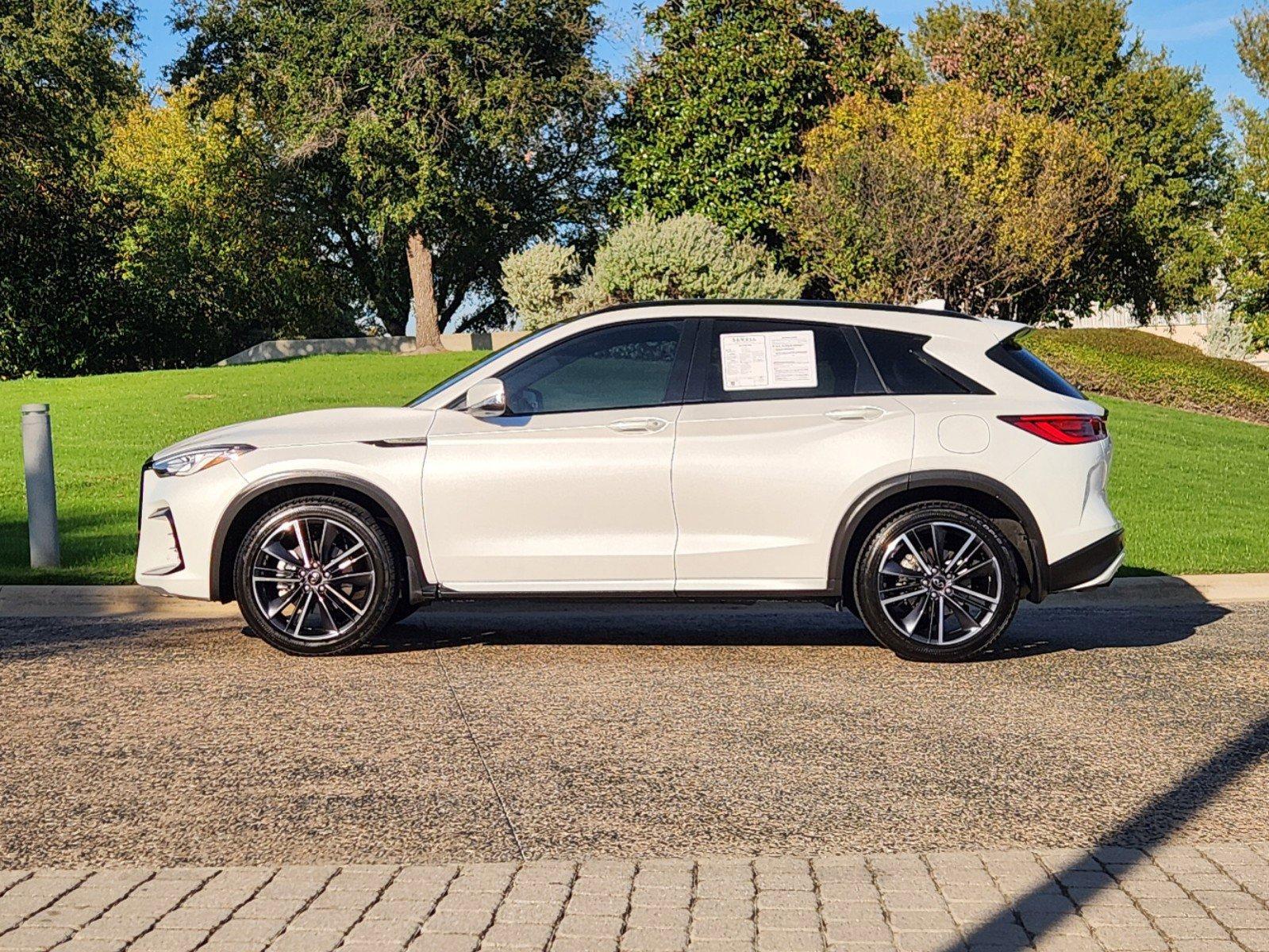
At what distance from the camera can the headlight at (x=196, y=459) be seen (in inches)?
309

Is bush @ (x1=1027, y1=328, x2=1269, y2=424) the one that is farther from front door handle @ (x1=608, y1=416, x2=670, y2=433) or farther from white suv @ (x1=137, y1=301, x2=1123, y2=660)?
front door handle @ (x1=608, y1=416, x2=670, y2=433)

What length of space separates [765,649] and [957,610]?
1109mm

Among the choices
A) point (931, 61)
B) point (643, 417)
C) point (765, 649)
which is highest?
point (931, 61)

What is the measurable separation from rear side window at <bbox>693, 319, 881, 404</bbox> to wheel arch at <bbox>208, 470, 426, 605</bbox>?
5.51 ft

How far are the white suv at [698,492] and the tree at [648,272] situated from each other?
56.8 feet

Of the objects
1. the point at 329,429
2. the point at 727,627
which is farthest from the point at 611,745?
the point at 727,627

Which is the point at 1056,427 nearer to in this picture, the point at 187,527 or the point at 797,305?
the point at 797,305

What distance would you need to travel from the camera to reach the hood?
25.6ft

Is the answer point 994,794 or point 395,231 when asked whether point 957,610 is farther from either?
point 395,231

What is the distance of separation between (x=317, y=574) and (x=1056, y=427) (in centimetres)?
386

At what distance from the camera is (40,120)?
31547mm

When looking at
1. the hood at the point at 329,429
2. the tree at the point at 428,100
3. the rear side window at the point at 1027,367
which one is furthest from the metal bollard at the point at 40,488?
→ the tree at the point at 428,100

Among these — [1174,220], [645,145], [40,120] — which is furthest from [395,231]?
[1174,220]

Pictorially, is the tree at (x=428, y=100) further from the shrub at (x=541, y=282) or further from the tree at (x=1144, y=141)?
the tree at (x=1144, y=141)
